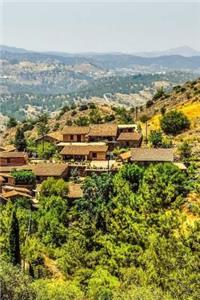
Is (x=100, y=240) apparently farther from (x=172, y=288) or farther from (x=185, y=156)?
(x=185, y=156)

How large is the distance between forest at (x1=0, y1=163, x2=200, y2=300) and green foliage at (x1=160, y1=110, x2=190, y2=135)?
14.6m

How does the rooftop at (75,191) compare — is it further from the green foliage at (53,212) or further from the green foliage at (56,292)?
the green foliage at (56,292)

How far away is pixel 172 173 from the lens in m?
37.3

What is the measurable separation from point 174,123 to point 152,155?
12379 millimetres

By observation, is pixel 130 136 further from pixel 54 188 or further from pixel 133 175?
pixel 133 175

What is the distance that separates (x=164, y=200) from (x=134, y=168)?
4.65 m

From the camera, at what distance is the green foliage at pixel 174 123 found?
5514 centimetres

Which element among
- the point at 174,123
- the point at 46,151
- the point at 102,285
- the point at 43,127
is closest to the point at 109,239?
the point at 102,285

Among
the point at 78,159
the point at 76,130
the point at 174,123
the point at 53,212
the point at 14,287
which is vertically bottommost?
the point at 53,212

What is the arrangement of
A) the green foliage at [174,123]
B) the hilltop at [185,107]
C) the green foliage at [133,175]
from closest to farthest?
1. the green foliage at [133,175]
2. the hilltop at [185,107]
3. the green foliage at [174,123]

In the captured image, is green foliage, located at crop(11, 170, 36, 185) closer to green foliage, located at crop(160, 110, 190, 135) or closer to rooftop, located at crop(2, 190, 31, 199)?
rooftop, located at crop(2, 190, 31, 199)

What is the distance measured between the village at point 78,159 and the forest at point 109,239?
2.47m

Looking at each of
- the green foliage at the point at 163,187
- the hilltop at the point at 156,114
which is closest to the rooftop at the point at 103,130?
the hilltop at the point at 156,114

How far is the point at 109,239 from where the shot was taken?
33.7m
